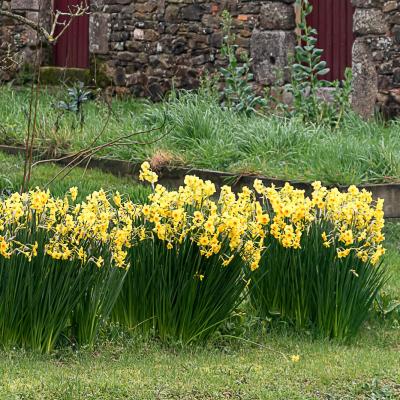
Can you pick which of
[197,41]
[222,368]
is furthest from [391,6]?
[222,368]

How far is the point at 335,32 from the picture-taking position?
12.9 m

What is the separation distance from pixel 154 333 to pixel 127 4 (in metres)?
9.26

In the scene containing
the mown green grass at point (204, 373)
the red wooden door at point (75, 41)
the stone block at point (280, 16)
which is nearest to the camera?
the mown green grass at point (204, 373)

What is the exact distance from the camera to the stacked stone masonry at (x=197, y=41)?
38.9ft

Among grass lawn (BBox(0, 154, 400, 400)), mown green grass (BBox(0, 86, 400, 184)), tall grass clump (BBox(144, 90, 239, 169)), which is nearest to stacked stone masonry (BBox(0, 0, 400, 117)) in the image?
mown green grass (BBox(0, 86, 400, 184))

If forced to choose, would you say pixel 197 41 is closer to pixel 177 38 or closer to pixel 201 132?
pixel 177 38

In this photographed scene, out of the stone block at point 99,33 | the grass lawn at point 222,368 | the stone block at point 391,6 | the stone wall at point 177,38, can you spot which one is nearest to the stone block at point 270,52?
the stone wall at point 177,38

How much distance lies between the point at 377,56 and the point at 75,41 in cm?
529

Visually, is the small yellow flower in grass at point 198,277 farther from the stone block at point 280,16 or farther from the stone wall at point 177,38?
the stone block at point 280,16

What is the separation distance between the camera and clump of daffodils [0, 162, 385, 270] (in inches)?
225

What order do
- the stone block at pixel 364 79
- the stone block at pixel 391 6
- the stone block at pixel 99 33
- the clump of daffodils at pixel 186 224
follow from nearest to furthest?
1. the clump of daffodils at pixel 186 224
2. the stone block at pixel 391 6
3. the stone block at pixel 364 79
4. the stone block at pixel 99 33

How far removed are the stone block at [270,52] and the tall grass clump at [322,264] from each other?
663 centimetres

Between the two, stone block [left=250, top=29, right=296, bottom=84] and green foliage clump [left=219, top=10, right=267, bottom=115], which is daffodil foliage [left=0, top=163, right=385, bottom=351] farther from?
stone block [left=250, top=29, right=296, bottom=84]

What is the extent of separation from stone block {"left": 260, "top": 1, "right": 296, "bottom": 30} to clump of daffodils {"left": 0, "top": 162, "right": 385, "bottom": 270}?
6.76 meters
